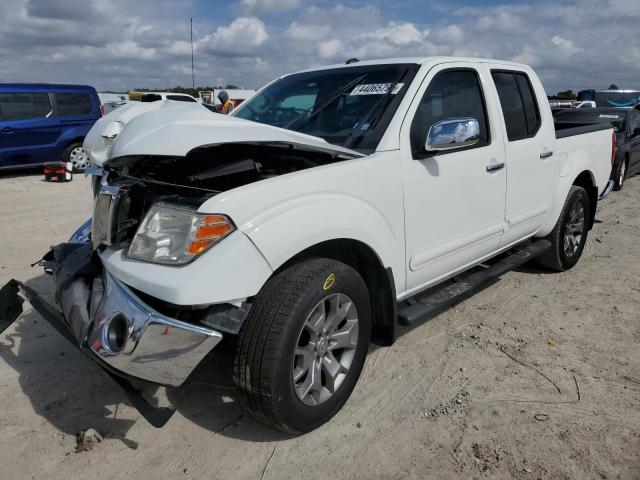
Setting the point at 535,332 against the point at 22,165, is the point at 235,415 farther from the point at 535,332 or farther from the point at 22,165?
the point at 22,165

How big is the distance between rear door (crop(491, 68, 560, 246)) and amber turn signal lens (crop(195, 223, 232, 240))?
238cm

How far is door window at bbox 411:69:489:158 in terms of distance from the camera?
10.2ft

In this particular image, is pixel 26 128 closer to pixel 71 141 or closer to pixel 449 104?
pixel 71 141

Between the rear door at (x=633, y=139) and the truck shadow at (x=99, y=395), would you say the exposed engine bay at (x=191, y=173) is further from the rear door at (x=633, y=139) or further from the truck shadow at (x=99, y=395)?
the rear door at (x=633, y=139)

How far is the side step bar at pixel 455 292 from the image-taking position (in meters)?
3.12

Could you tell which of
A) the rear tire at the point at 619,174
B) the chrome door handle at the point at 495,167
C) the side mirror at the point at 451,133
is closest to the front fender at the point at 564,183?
the chrome door handle at the point at 495,167

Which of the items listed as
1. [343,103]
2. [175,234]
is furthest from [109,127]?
[343,103]

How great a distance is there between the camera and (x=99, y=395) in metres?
3.02

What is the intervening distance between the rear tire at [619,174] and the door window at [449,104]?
756 cm

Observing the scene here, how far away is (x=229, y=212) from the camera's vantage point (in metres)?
2.21

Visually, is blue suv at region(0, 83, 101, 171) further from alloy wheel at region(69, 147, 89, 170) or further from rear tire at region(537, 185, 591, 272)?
rear tire at region(537, 185, 591, 272)

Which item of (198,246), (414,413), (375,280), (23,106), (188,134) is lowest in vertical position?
(414,413)

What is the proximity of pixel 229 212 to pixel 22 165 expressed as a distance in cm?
1079

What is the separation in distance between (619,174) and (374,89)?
28.4 feet
